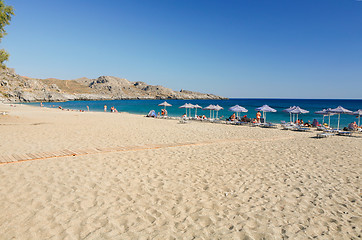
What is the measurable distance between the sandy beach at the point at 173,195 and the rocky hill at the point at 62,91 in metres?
13.6

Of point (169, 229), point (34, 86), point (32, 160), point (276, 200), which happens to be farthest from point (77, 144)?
point (34, 86)

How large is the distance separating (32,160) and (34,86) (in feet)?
323

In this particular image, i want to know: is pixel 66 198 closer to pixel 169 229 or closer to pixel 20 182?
pixel 20 182

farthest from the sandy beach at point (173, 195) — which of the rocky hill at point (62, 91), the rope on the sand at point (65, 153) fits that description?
the rocky hill at point (62, 91)

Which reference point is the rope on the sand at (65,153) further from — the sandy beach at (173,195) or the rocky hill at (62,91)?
the rocky hill at (62,91)

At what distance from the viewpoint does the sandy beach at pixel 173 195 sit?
3.43 meters

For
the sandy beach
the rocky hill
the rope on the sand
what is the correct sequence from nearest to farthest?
1. the sandy beach
2. the rope on the sand
3. the rocky hill

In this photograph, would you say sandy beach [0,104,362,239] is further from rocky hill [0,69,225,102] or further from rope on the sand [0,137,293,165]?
rocky hill [0,69,225,102]

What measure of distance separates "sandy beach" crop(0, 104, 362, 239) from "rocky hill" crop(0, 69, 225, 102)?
13.6 meters

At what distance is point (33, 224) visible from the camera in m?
3.41

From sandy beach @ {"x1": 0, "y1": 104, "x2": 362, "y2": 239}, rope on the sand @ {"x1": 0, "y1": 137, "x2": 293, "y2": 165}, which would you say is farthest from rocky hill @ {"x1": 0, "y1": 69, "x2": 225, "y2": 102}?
sandy beach @ {"x1": 0, "y1": 104, "x2": 362, "y2": 239}

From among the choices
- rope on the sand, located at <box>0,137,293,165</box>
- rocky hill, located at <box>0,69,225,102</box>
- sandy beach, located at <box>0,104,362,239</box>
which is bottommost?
sandy beach, located at <box>0,104,362,239</box>

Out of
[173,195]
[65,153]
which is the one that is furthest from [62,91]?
[173,195]

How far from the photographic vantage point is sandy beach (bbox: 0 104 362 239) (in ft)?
11.3
